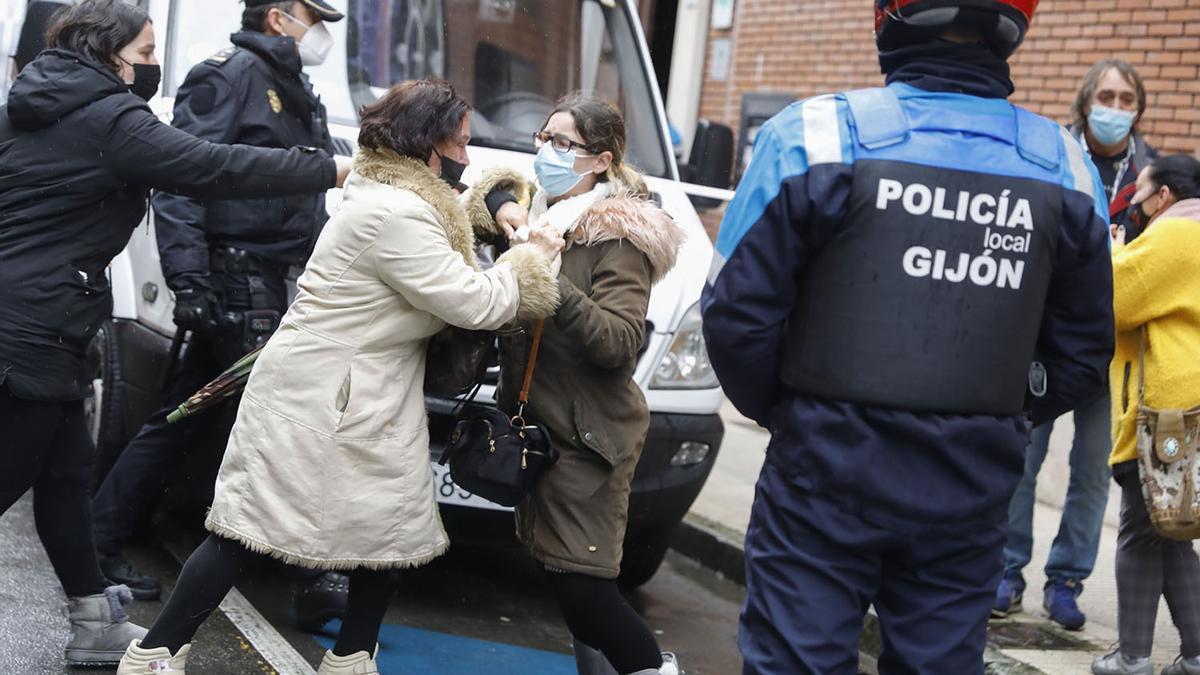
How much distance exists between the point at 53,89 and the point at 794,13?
23.5ft

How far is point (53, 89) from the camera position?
377 centimetres

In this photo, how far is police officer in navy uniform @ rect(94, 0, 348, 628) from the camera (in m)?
4.64

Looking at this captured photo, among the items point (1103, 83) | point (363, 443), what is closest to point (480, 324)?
point (363, 443)

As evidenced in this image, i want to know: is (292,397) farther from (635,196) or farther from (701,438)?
(701,438)

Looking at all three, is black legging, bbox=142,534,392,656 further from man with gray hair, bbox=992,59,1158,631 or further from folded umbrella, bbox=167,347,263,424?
man with gray hair, bbox=992,59,1158,631

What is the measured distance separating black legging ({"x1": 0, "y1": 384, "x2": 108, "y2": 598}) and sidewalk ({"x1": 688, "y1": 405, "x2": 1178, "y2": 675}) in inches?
115

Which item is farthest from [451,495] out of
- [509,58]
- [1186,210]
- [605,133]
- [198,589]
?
[1186,210]

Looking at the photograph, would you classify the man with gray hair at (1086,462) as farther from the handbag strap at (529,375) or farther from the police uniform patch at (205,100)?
the police uniform patch at (205,100)

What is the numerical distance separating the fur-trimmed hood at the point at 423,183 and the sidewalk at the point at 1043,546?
247 cm

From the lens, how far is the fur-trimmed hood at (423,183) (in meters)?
3.62

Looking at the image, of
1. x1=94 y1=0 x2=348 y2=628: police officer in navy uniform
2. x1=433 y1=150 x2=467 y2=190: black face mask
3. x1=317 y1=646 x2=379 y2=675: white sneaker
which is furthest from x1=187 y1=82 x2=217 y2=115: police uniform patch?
x1=317 y1=646 x2=379 y2=675: white sneaker

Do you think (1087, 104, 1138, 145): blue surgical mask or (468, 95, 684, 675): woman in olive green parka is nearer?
(468, 95, 684, 675): woman in olive green parka

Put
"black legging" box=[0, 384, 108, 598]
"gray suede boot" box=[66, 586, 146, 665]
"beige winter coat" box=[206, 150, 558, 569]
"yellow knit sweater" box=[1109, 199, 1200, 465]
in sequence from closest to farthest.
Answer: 1. "beige winter coat" box=[206, 150, 558, 569]
2. "black legging" box=[0, 384, 108, 598]
3. "gray suede boot" box=[66, 586, 146, 665]
4. "yellow knit sweater" box=[1109, 199, 1200, 465]

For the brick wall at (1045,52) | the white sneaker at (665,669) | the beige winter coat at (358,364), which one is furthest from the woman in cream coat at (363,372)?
the brick wall at (1045,52)
